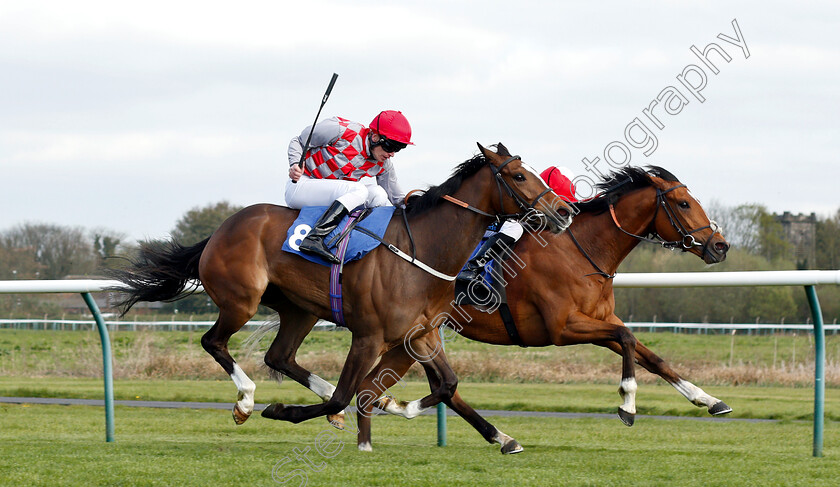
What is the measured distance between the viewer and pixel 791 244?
3447 centimetres

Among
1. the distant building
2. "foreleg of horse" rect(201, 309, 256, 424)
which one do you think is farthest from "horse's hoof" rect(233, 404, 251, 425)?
the distant building

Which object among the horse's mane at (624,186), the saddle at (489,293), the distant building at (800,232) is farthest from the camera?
the distant building at (800,232)

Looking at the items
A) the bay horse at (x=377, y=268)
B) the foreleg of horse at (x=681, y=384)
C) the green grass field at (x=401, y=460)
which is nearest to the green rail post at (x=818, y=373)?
the green grass field at (x=401, y=460)

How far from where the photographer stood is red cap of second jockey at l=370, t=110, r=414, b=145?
489 cm

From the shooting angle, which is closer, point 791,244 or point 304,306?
point 304,306

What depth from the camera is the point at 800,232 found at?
36.7 metres

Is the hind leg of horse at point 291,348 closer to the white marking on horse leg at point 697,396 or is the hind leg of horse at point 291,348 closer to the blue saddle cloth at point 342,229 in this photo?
the blue saddle cloth at point 342,229

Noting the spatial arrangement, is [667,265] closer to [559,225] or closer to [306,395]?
[306,395]

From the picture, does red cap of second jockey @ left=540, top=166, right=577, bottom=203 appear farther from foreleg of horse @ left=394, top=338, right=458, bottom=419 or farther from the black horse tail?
the black horse tail

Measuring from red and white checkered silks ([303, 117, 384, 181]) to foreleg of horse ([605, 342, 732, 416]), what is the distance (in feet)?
6.03

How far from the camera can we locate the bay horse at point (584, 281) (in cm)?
525

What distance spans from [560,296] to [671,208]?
91 centimetres

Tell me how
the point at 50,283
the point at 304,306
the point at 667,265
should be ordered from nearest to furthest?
the point at 304,306 → the point at 50,283 → the point at 667,265

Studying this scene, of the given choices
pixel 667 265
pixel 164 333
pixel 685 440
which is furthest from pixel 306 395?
pixel 667 265
